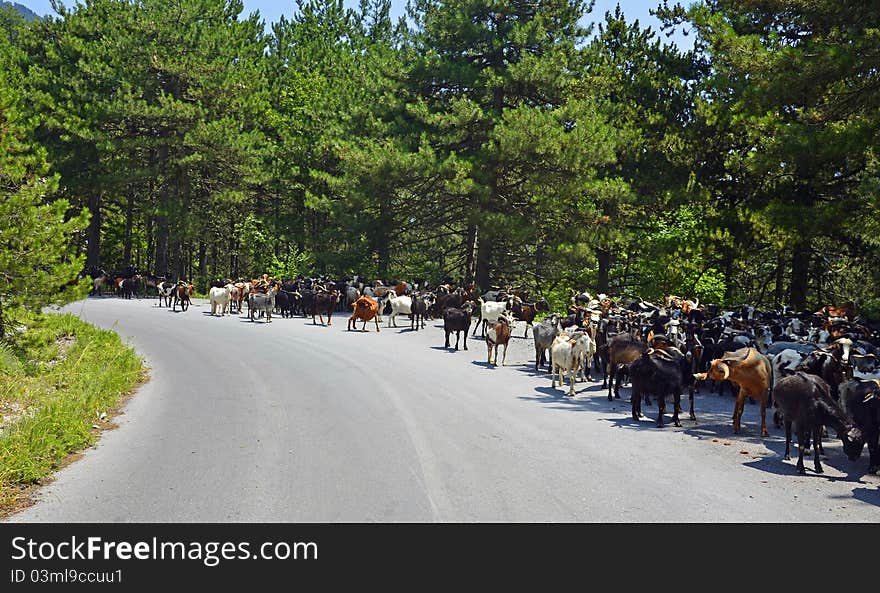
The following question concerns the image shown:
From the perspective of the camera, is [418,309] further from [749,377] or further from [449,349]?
[749,377]

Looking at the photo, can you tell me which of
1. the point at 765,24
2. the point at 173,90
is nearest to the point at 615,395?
the point at 765,24

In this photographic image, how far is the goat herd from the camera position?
34.9ft

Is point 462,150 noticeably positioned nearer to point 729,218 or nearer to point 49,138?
point 729,218

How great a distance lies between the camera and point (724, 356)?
13.6 meters

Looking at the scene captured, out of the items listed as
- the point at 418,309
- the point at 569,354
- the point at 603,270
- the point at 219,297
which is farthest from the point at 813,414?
the point at 603,270

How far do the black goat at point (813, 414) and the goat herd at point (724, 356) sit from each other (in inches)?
0.6

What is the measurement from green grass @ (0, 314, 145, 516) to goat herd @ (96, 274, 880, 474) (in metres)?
9.41

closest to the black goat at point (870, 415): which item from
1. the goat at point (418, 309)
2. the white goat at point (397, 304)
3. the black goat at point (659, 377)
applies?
the black goat at point (659, 377)

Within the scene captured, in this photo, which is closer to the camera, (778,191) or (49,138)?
(778,191)

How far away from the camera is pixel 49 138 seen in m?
46.9

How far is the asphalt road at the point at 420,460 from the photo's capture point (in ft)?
27.5

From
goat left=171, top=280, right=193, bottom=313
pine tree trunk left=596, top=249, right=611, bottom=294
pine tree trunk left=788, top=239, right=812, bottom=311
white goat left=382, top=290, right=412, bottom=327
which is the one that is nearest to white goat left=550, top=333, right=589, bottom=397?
white goat left=382, top=290, right=412, bottom=327

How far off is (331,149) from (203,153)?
851 cm

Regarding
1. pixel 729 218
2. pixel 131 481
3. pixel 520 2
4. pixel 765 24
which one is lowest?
pixel 131 481
